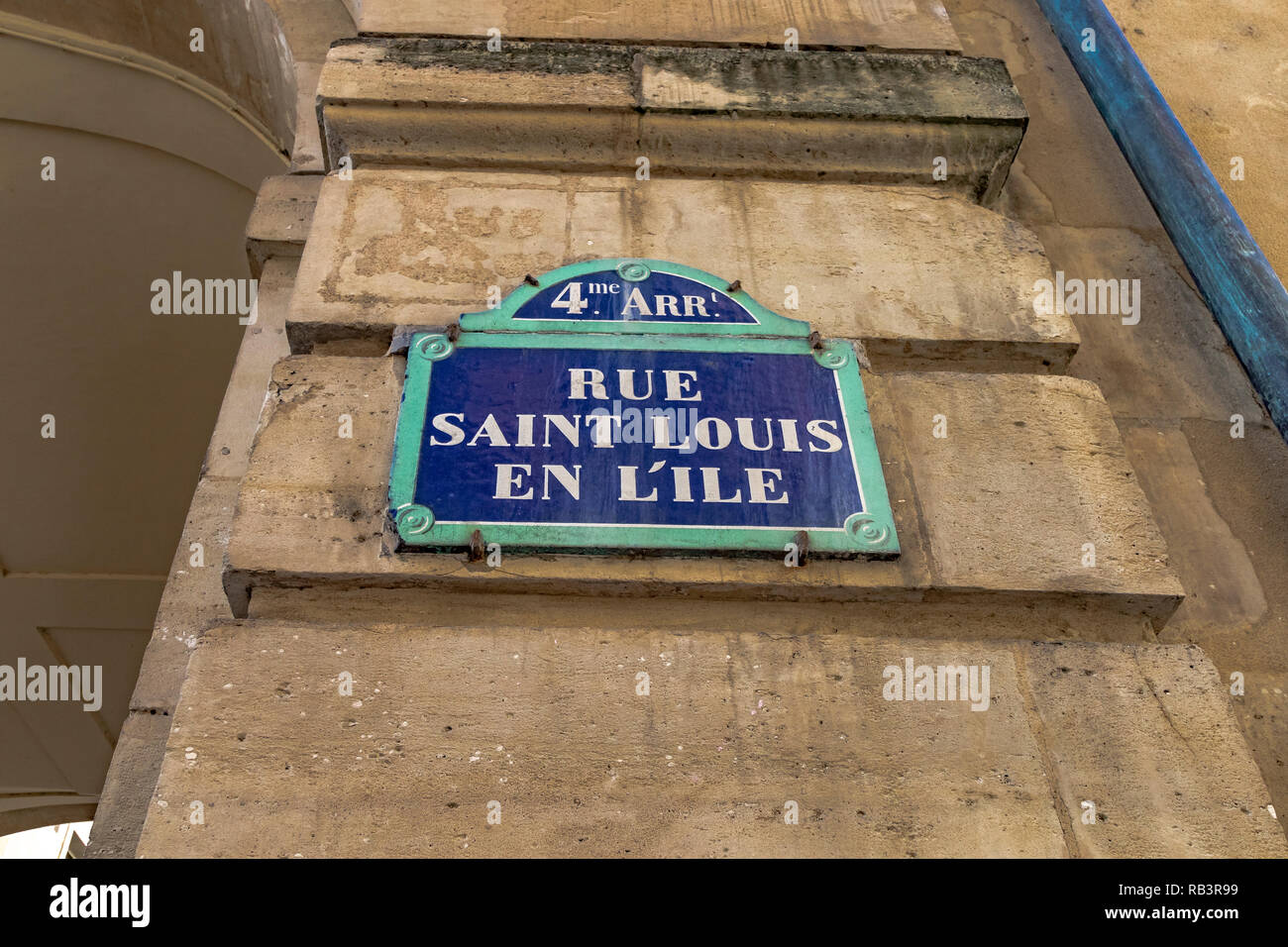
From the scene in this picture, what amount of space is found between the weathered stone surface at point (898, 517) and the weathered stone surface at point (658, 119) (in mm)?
748

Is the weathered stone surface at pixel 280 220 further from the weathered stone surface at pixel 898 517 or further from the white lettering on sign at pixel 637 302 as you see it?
the white lettering on sign at pixel 637 302

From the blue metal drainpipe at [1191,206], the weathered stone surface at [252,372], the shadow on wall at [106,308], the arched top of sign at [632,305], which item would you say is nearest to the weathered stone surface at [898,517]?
the arched top of sign at [632,305]

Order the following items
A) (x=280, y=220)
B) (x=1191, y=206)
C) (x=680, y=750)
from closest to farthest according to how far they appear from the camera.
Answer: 1. (x=680, y=750)
2. (x=1191, y=206)
3. (x=280, y=220)

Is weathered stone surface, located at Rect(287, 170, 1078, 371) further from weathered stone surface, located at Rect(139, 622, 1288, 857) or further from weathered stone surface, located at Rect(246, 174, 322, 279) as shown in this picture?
weathered stone surface, located at Rect(139, 622, 1288, 857)

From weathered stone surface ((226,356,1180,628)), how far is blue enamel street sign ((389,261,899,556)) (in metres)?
0.06

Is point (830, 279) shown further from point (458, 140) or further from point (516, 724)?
point (516, 724)

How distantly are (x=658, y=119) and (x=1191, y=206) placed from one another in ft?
4.74

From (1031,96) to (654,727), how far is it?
2540 millimetres

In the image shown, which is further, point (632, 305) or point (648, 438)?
point (632, 305)

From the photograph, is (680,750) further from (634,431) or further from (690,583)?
(634,431)

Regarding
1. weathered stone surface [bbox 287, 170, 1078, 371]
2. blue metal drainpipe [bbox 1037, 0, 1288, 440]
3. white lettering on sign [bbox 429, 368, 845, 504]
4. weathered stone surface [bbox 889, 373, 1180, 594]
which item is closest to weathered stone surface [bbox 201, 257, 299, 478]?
weathered stone surface [bbox 287, 170, 1078, 371]

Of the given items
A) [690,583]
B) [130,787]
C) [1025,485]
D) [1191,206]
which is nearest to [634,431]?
[690,583]

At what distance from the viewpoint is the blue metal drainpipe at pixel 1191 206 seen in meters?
2.58

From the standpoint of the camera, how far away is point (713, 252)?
254 cm
